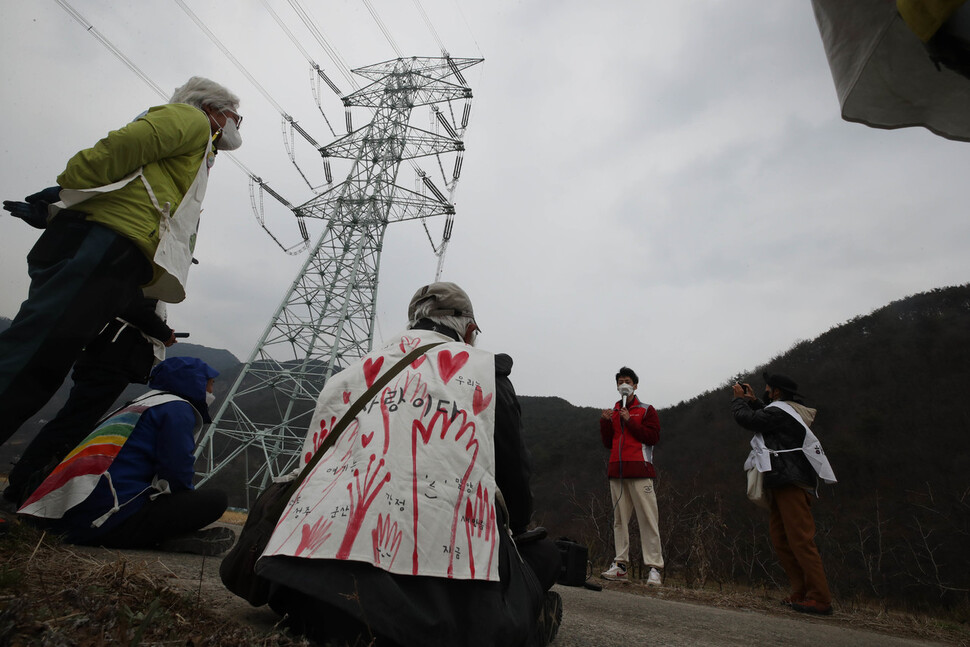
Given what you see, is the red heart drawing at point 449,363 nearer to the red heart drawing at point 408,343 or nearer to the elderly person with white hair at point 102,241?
the red heart drawing at point 408,343

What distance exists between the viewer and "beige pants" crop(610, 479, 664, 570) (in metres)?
4.21

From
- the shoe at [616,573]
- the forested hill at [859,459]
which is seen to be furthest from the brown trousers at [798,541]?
the forested hill at [859,459]

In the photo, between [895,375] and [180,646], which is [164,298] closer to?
[180,646]

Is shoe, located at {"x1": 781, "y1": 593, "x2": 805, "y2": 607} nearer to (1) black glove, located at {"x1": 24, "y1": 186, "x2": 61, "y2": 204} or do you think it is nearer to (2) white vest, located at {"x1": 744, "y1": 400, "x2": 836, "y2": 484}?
(2) white vest, located at {"x1": 744, "y1": 400, "x2": 836, "y2": 484}

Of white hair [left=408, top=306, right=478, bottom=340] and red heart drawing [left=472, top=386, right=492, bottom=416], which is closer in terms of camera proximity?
red heart drawing [left=472, top=386, right=492, bottom=416]

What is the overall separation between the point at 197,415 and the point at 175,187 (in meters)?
1.23

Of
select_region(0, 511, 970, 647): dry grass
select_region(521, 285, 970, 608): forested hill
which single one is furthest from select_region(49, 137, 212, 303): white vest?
select_region(521, 285, 970, 608): forested hill

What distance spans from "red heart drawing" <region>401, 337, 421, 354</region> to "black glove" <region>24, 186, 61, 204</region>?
5.00 feet

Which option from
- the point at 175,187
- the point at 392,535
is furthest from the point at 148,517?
the point at 392,535

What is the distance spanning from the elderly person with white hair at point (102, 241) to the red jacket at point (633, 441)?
12.1ft

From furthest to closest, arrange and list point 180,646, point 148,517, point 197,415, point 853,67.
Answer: point 197,415, point 148,517, point 853,67, point 180,646

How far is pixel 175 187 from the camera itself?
7.61ft

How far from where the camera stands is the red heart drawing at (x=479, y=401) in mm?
1460

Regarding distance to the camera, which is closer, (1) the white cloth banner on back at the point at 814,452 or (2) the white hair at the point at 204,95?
(2) the white hair at the point at 204,95
